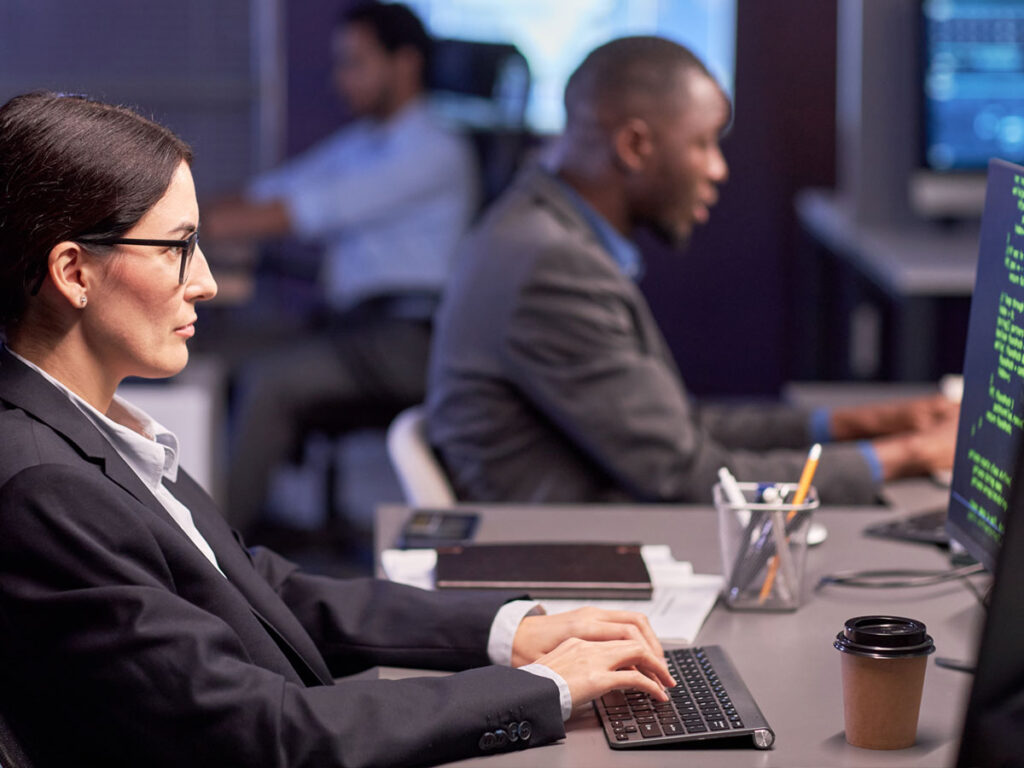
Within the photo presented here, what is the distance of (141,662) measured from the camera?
3.52 feet

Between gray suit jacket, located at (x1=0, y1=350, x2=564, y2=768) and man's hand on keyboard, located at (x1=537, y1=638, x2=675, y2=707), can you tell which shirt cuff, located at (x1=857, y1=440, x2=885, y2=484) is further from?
gray suit jacket, located at (x1=0, y1=350, x2=564, y2=768)

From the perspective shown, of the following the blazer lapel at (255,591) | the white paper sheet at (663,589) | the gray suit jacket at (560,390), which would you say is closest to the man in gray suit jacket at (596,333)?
the gray suit jacket at (560,390)

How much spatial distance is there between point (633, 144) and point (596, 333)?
14.6 inches

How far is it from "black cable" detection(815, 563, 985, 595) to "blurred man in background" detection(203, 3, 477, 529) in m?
2.32

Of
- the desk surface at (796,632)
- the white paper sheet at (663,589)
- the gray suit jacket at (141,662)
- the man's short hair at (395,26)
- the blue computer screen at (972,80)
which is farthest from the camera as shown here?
the man's short hair at (395,26)

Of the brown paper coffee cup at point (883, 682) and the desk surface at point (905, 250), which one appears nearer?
the brown paper coffee cup at point (883, 682)

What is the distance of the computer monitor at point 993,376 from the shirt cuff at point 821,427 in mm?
995

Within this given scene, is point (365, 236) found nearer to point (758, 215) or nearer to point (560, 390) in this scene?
point (758, 215)

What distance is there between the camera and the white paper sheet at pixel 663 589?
1.50 meters

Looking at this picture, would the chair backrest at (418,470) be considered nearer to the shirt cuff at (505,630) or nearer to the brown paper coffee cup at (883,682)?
the shirt cuff at (505,630)

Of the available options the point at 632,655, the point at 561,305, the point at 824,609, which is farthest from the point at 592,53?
the point at 632,655

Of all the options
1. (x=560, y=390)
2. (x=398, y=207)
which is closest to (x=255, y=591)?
(x=560, y=390)

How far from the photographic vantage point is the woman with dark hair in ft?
3.54

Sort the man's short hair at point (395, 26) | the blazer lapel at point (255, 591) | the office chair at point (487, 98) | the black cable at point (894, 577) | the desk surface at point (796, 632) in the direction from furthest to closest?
the man's short hair at point (395, 26)
the office chair at point (487, 98)
the black cable at point (894, 577)
the blazer lapel at point (255, 591)
the desk surface at point (796, 632)
